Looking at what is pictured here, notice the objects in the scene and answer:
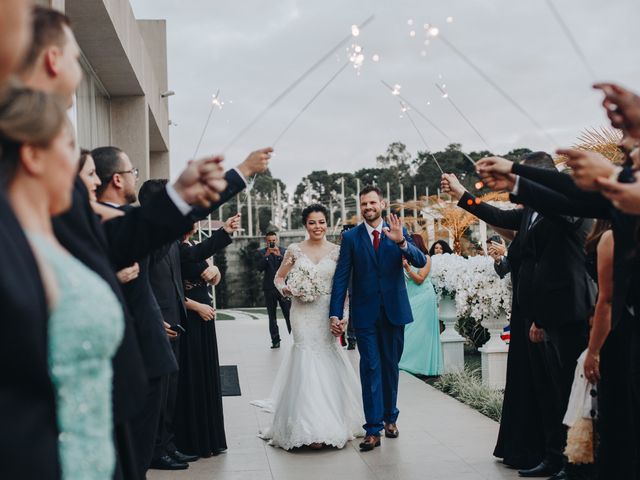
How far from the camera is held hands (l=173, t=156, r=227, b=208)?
10.1 feet

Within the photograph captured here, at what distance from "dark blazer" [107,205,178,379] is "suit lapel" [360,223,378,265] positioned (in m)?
3.45

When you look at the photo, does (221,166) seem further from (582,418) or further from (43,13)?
(582,418)

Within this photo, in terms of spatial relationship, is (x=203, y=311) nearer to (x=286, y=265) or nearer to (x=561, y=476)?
(x=286, y=265)

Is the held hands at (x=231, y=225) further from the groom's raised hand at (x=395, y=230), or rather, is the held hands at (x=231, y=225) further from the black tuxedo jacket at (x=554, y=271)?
the black tuxedo jacket at (x=554, y=271)

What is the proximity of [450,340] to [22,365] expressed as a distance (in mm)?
9638

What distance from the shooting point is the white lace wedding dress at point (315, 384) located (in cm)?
715

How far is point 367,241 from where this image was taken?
747 cm

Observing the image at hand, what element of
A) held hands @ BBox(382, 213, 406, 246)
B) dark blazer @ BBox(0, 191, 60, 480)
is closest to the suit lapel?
held hands @ BBox(382, 213, 406, 246)

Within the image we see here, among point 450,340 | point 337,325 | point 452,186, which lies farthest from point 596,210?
point 450,340

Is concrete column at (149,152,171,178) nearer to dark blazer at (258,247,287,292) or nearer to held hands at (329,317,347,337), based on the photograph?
dark blazer at (258,247,287,292)

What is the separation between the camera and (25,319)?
1.82 m

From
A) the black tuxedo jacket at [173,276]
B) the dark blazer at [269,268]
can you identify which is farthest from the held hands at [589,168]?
the dark blazer at [269,268]

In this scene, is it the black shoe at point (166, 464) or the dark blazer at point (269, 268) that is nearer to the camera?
the black shoe at point (166, 464)

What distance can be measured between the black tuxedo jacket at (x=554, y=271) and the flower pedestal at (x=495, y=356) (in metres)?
3.72
